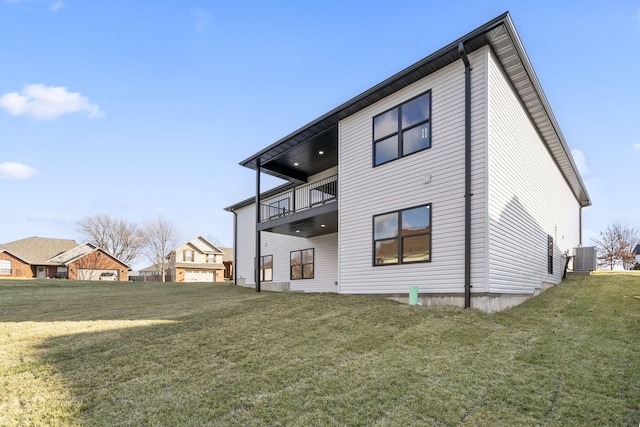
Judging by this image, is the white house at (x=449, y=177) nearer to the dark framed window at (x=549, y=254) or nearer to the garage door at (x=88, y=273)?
the dark framed window at (x=549, y=254)

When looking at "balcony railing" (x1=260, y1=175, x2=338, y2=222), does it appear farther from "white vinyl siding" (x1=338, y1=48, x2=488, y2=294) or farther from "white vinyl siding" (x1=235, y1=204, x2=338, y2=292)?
"white vinyl siding" (x1=338, y1=48, x2=488, y2=294)

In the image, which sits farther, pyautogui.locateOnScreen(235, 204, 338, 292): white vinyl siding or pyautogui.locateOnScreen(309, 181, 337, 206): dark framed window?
pyautogui.locateOnScreen(235, 204, 338, 292): white vinyl siding

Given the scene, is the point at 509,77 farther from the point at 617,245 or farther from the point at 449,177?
the point at 617,245

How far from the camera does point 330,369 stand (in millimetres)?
4707

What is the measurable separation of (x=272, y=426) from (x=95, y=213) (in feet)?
177

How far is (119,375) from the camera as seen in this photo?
4.70 m

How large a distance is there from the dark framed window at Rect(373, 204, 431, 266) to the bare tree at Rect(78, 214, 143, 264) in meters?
Result: 46.3

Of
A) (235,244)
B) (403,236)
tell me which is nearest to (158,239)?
(235,244)

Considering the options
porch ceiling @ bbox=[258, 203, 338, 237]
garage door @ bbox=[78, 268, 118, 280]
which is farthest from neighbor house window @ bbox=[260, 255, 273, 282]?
garage door @ bbox=[78, 268, 118, 280]

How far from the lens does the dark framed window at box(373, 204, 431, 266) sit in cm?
895

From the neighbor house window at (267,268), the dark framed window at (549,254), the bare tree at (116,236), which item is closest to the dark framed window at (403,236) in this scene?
the dark framed window at (549,254)

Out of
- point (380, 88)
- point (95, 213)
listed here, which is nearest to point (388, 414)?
point (380, 88)

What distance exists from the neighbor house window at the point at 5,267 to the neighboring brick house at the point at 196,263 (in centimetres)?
1535

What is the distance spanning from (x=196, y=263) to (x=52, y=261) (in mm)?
14554
